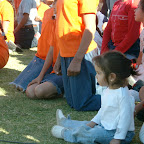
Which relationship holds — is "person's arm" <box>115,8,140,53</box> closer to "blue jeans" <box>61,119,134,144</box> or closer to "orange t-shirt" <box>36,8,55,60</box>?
"orange t-shirt" <box>36,8,55,60</box>

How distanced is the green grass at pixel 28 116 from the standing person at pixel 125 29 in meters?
0.94

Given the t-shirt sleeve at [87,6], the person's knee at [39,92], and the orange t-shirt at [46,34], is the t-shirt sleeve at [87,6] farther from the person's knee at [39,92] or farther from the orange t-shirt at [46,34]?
the person's knee at [39,92]

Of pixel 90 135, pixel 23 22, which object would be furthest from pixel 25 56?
pixel 90 135

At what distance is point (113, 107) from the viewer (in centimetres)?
224

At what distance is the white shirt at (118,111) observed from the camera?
217 cm

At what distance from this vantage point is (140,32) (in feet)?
11.6

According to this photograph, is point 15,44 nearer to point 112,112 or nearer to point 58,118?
point 58,118

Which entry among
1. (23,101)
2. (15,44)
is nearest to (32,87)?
(23,101)

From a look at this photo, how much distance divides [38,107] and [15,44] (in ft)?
13.9

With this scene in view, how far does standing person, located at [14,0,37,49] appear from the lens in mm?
7148

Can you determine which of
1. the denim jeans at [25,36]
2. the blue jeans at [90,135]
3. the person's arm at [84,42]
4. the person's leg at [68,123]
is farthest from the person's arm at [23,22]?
the blue jeans at [90,135]

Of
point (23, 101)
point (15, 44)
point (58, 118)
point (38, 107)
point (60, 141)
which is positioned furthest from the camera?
point (15, 44)

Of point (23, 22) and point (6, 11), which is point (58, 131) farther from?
point (23, 22)

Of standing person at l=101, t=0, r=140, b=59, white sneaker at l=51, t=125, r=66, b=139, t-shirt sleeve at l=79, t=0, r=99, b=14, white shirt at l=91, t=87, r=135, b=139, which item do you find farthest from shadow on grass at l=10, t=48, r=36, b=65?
white shirt at l=91, t=87, r=135, b=139
